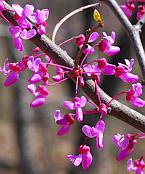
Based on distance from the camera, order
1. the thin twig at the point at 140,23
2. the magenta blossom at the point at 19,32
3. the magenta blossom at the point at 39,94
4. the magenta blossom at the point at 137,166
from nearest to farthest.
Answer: the magenta blossom at the point at 19,32, the magenta blossom at the point at 39,94, the magenta blossom at the point at 137,166, the thin twig at the point at 140,23

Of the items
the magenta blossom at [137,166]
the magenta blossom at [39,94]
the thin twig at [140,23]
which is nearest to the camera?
the magenta blossom at [39,94]

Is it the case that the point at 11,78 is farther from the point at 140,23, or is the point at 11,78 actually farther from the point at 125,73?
the point at 140,23

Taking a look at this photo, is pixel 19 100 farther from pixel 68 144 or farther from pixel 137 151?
pixel 68 144

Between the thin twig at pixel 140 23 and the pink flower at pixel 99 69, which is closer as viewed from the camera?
the pink flower at pixel 99 69

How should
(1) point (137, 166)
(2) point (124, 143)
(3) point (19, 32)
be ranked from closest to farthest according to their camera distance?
(3) point (19, 32), (2) point (124, 143), (1) point (137, 166)

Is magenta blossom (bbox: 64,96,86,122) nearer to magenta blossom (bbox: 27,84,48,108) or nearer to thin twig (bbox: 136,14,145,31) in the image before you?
magenta blossom (bbox: 27,84,48,108)

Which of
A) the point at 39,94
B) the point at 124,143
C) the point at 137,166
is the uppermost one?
the point at 39,94

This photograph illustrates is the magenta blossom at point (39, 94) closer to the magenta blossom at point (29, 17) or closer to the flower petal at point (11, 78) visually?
the flower petal at point (11, 78)

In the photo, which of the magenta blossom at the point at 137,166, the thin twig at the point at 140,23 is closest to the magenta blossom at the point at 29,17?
the thin twig at the point at 140,23

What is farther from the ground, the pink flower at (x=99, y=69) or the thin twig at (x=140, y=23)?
the pink flower at (x=99, y=69)

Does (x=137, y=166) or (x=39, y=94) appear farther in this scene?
(x=137, y=166)

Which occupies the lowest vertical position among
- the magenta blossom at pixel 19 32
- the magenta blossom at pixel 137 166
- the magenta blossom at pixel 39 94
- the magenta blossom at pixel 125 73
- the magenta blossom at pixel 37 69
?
the magenta blossom at pixel 137 166

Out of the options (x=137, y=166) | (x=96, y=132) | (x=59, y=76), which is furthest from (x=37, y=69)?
(x=137, y=166)
